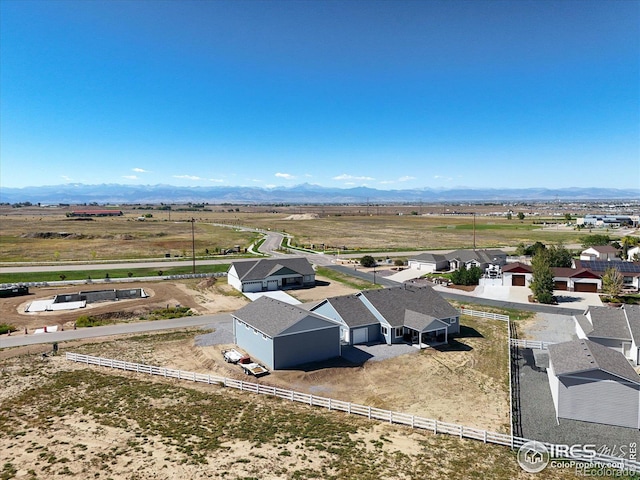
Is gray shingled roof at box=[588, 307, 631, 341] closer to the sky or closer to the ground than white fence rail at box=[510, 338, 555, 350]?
closer to the sky

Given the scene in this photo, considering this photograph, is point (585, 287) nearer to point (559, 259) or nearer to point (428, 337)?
point (559, 259)

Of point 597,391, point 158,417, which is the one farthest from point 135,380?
point 597,391

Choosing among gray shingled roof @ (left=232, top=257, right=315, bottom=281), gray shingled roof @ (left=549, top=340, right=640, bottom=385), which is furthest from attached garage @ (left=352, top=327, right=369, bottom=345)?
gray shingled roof @ (left=232, top=257, right=315, bottom=281)

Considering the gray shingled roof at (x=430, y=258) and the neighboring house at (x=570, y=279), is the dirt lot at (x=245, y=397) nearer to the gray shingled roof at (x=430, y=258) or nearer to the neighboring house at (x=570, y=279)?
the neighboring house at (x=570, y=279)

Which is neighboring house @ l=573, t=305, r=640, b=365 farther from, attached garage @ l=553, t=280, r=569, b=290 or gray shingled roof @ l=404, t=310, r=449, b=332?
attached garage @ l=553, t=280, r=569, b=290

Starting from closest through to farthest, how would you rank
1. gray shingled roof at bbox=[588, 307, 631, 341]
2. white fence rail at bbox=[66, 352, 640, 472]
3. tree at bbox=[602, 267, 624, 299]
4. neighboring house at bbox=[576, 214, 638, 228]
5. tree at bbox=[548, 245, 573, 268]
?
1. white fence rail at bbox=[66, 352, 640, 472]
2. gray shingled roof at bbox=[588, 307, 631, 341]
3. tree at bbox=[602, 267, 624, 299]
4. tree at bbox=[548, 245, 573, 268]
5. neighboring house at bbox=[576, 214, 638, 228]

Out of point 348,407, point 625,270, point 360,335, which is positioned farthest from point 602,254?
point 348,407

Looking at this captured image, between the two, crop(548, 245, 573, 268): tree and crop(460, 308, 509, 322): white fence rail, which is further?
crop(548, 245, 573, 268): tree
